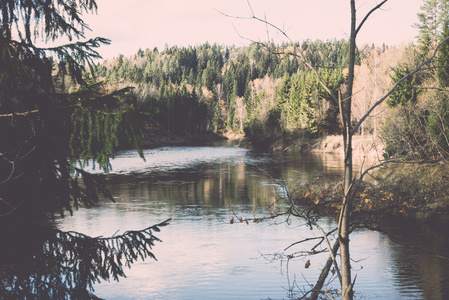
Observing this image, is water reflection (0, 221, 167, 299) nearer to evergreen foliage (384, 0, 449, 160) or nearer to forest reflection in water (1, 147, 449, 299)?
forest reflection in water (1, 147, 449, 299)

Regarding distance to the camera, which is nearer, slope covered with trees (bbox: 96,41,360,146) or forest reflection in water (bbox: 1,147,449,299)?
forest reflection in water (bbox: 1,147,449,299)

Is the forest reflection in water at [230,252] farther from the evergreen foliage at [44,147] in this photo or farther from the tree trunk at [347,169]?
the evergreen foliage at [44,147]

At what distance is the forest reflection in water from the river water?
3 cm

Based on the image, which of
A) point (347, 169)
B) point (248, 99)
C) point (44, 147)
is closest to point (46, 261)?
point (44, 147)

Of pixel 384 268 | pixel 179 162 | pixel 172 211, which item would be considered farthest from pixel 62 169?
pixel 179 162

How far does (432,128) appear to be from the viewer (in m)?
25.2

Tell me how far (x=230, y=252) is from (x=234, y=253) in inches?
7.9

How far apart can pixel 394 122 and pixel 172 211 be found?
50.5ft

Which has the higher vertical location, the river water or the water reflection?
the water reflection

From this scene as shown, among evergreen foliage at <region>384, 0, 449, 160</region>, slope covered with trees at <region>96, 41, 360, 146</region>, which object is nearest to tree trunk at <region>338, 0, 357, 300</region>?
slope covered with trees at <region>96, 41, 360, 146</region>

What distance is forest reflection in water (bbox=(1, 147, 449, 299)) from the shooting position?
14.9 meters

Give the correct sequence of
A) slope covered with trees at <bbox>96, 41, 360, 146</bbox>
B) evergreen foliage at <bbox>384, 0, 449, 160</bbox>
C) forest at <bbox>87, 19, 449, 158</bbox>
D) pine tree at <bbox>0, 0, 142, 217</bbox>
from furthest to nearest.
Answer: slope covered with trees at <bbox>96, 41, 360, 146</bbox>, evergreen foliage at <bbox>384, 0, 449, 160</bbox>, forest at <bbox>87, 19, 449, 158</bbox>, pine tree at <bbox>0, 0, 142, 217</bbox>

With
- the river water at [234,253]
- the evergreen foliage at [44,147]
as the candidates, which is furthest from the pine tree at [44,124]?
the river water at [234,253]

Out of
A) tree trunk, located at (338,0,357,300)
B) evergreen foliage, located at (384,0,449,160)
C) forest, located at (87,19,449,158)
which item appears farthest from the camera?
evergreen foliage, located at (384,0,449,160)
